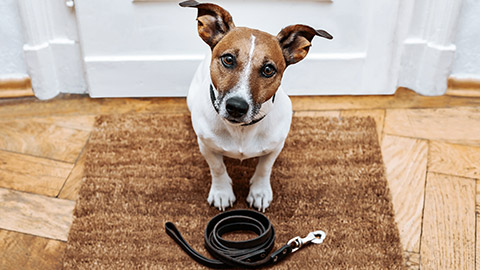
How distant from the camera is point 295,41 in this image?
1.42 m

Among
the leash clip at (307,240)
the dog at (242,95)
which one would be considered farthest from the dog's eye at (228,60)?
the leash clip at (307,240)

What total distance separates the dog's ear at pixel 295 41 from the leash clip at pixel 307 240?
0.54 m

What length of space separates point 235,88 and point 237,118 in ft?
0.27

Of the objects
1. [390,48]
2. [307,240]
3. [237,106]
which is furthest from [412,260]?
[390,48]

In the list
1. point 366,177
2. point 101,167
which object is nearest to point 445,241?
point 366,177

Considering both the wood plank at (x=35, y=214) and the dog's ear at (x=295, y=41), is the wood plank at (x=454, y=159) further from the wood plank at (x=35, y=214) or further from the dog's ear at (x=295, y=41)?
the wood plank at (x=35, y=214)

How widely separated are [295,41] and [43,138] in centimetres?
114

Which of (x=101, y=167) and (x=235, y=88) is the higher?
(x=235, y=88)

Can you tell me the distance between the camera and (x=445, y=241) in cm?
161

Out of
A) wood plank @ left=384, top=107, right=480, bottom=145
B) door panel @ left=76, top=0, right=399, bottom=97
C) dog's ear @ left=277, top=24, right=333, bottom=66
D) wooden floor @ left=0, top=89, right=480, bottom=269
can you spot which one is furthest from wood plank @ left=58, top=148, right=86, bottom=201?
wood plank @ left=384, top=107, right=480, bottom=145

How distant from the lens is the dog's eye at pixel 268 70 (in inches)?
52.8

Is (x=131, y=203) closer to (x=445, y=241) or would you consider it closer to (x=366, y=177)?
(x=366, y=177)

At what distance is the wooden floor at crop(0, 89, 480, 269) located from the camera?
160 centimetres

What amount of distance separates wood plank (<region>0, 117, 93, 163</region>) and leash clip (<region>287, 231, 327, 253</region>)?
2.95 ft
